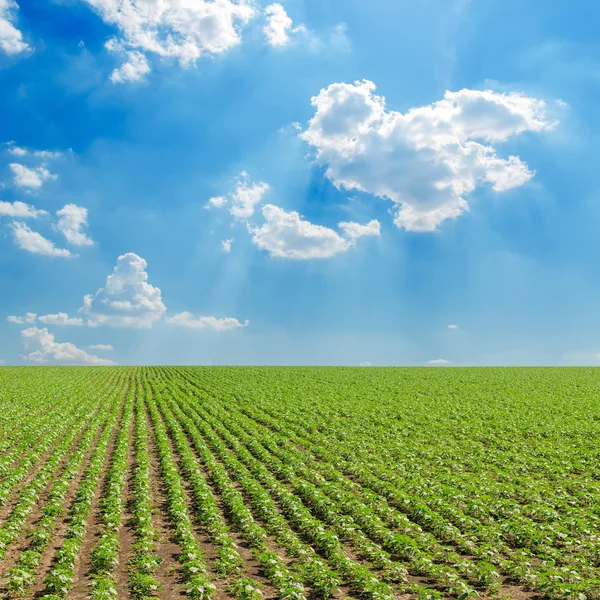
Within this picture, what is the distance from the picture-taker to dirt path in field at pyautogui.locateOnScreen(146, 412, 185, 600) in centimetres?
1221

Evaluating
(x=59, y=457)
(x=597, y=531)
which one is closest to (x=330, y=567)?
(x=597, y=531)

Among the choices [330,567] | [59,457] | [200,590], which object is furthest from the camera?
[59,457]

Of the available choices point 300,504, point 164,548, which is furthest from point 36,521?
point 300,504

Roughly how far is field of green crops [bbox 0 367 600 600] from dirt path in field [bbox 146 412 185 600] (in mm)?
57

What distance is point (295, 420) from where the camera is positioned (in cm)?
3572

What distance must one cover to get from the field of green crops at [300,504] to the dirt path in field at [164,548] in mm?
57

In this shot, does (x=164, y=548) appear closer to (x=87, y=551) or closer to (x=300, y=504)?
(x=87, y=551)

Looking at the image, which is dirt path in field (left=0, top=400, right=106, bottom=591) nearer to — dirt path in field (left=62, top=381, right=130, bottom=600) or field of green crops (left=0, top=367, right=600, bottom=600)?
field of green crops (left=0, top=367, right=600, bottom=600)

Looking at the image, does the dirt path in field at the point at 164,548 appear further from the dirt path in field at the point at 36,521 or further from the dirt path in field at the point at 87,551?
the dirt path in field at the point at 36,521

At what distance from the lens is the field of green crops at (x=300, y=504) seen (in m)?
12.6

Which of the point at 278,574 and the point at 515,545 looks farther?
the point at 515,545

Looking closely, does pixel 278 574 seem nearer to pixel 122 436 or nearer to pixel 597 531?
pixel 597 531

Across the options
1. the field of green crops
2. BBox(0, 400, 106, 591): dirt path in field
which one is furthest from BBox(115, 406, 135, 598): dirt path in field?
BBox(0, 400, 106, 591): dirt path in field

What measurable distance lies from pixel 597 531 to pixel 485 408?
2706cm
